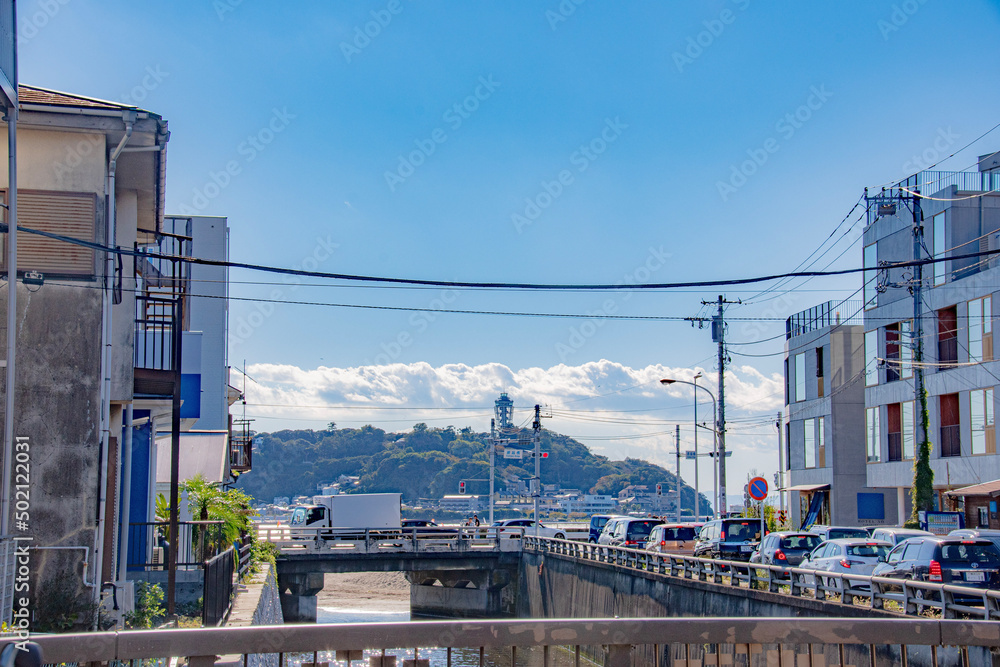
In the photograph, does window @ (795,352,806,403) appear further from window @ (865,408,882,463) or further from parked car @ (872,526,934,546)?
parked car @ (872,526,934,546)

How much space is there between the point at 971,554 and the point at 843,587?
2.32m

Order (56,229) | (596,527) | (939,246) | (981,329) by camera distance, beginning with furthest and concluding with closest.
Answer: (596,527)
(939,246)
(981,329)
(56,229)

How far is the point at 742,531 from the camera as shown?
32031 millimetres

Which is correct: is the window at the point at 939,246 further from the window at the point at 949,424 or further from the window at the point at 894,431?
the window at the point at 894,431

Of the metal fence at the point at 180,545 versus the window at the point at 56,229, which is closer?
the window at the point at 56,229

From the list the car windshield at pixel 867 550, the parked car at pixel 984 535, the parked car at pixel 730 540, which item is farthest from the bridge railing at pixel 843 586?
the parked car at pixel 730 540

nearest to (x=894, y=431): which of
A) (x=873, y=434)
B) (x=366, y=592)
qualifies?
(x=873, y=434)

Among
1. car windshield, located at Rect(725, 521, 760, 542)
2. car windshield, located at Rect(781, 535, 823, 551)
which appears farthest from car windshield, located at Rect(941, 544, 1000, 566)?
car windshield, located at Rect(725, 521, 760, 542)

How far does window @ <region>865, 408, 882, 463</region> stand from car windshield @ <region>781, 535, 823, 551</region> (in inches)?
760

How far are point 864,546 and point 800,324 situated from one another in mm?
33686

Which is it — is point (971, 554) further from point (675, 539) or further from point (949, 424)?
point (949, 424)

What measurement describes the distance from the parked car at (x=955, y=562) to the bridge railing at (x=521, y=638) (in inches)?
501

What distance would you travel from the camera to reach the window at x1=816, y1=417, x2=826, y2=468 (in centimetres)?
5106

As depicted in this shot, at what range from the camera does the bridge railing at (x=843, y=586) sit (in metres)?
14.8
